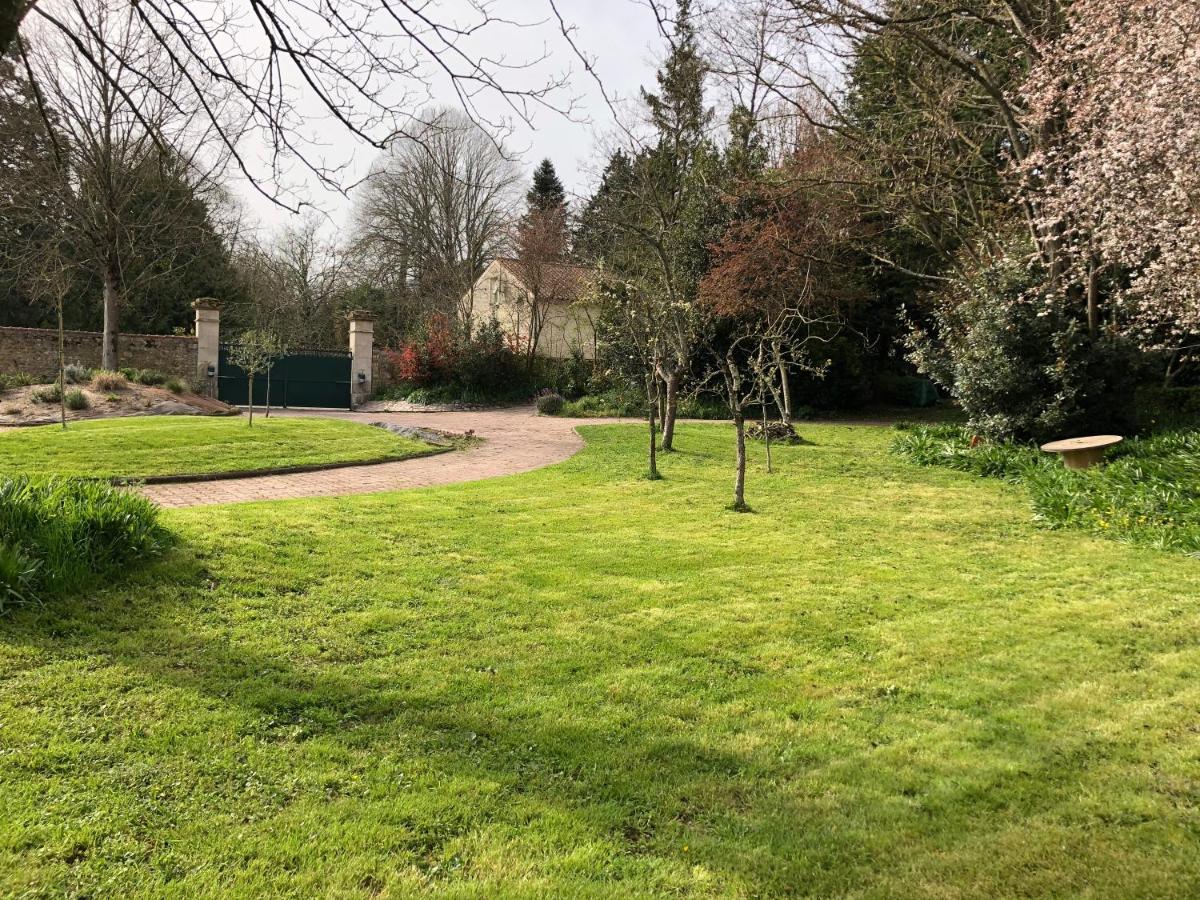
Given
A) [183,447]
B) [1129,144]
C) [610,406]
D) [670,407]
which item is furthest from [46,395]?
[1129,144]

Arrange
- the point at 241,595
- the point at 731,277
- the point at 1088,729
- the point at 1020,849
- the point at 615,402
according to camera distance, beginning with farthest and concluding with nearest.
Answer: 1. the point at 615,402
2. the point at 731,277
3. the point at 241,595
4. the point at 1088,729
5. the point at 1020,849

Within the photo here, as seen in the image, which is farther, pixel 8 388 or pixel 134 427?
pixel 8 388

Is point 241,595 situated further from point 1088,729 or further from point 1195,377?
point 1195,377

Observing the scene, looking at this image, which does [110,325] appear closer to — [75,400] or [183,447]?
[75,400]

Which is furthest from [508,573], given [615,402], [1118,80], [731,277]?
[615,402]

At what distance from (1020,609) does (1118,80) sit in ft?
23.1

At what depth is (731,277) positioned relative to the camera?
1847cm

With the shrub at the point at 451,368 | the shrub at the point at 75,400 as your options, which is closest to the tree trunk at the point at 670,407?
the shrub at the point at 451,368

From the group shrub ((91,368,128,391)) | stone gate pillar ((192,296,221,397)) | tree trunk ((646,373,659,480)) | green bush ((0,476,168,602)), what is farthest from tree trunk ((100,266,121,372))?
green bush ((0,476,168,602))

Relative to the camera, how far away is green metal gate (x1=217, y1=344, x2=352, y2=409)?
2116cm

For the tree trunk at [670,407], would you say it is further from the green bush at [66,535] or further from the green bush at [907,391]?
the green bush at [907,391]

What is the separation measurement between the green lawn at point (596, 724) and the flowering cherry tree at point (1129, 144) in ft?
15.1

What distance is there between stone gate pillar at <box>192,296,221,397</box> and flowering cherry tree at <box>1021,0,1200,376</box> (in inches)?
786

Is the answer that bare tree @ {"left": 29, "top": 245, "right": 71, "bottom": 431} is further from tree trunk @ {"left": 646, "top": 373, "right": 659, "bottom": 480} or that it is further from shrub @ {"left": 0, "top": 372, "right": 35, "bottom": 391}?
tree trunk @ {"left": 646, "top": 373, "right": 659, "bottom": 480}
